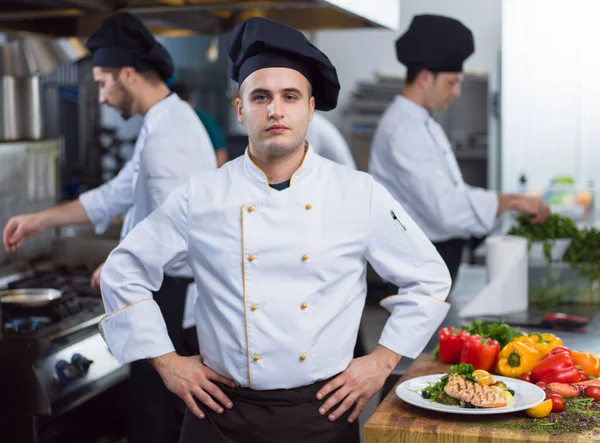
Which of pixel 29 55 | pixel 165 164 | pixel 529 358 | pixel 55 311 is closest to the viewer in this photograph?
pixel 529 358

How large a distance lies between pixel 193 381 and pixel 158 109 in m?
1.10

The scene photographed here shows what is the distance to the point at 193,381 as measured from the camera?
182 cm

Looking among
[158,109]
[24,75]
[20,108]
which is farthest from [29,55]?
[158,109]

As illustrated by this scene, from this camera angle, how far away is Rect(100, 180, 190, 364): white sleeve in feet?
6.07

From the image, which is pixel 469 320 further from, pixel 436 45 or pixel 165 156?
pixel 165 156

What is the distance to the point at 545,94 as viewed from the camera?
4.57 m

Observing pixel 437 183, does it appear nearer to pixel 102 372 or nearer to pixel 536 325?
pixel 536 325

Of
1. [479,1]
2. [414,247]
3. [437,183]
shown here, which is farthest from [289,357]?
[479,1]

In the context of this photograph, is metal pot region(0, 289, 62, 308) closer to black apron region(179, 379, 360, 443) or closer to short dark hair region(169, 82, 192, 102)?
black apron region(179, 379, 360, 443)

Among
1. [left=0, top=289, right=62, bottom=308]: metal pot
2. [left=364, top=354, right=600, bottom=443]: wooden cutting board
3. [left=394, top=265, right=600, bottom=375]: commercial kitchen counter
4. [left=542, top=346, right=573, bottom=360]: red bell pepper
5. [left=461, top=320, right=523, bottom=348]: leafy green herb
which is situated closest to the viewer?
[left=364, top=354, right=600, bottom=443]: wooden cutting board

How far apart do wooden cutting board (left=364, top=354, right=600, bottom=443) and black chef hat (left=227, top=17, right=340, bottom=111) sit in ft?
2.27

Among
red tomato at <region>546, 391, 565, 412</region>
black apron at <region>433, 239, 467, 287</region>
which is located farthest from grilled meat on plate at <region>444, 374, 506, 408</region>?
black apron at <region>433, 239, 467, 287</region>

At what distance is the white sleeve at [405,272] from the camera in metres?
1.86

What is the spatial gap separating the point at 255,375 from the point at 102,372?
1140 millimetres
